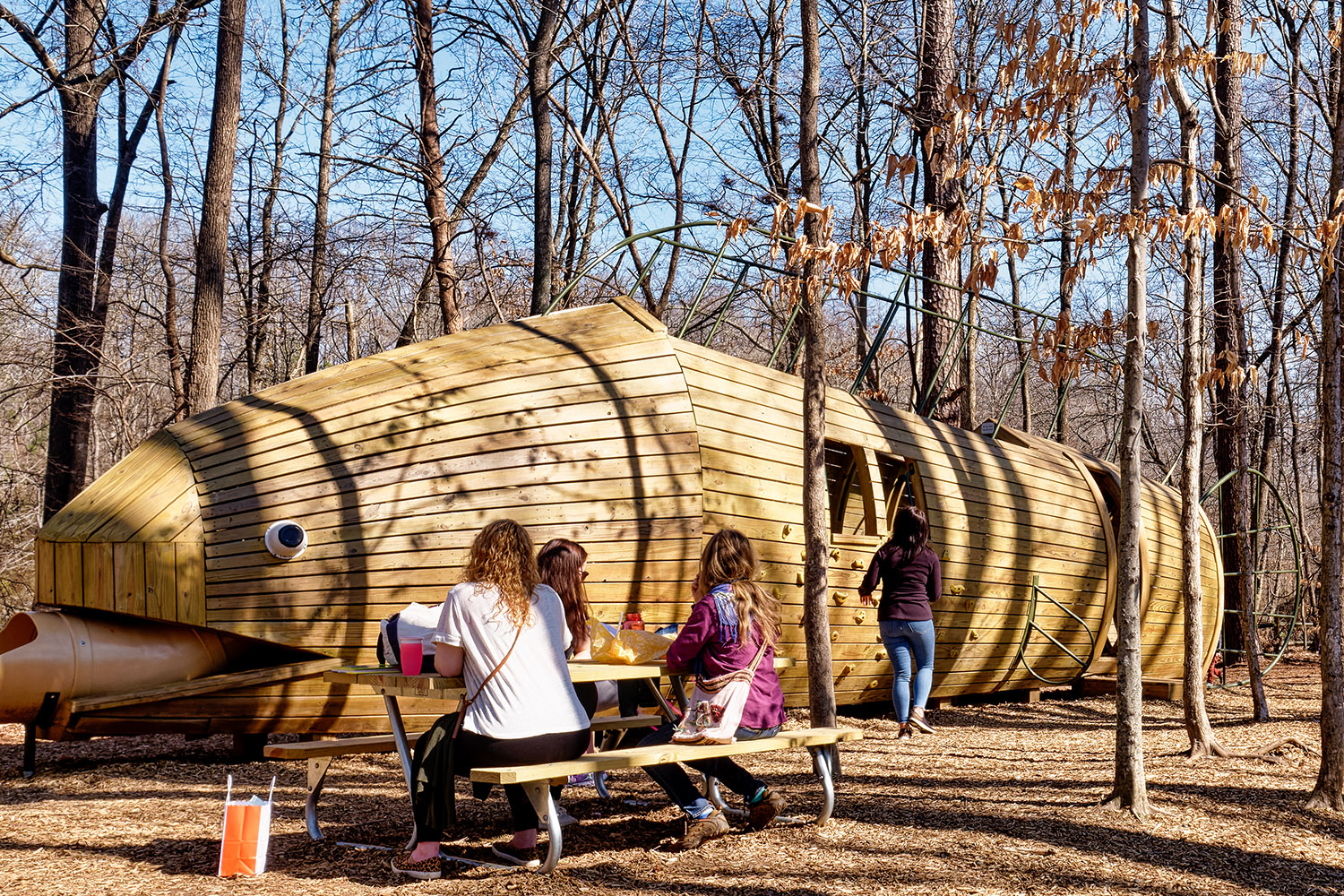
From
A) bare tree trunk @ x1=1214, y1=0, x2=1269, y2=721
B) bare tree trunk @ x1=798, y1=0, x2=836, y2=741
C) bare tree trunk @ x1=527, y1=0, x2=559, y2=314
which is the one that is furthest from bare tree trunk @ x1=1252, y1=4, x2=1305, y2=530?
bare tree trunk @ x1=527, y1=0, x2=559, y2=314

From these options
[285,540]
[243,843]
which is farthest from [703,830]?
[285,540]

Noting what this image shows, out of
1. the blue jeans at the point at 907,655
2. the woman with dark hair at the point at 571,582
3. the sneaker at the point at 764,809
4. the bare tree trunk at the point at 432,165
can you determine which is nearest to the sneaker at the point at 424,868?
the woman with dark hair at the point at 571,582

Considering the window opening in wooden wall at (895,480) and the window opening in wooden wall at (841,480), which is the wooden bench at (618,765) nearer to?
the window opening in wooden wall at (841,480)

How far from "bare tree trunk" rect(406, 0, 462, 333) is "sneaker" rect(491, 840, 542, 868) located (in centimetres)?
1053

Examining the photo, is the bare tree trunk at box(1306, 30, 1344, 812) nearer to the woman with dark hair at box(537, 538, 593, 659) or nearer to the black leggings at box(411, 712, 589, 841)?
the woman with dark hair at box(537, 538, 593, 659)

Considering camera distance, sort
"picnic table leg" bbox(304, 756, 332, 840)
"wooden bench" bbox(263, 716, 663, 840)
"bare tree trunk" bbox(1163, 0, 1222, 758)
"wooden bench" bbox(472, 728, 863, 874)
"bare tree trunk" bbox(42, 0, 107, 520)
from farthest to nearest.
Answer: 1. "bare tree trunk" bbox(42, 0, 107, 520)
2. "bare tree trunk" bbox(1163, 0, 1222, 758)
3. "picnic table leg" bbox(304, 756, 332, 840)
4. "wooden bench" bbox(263, 716, 663, 840)
5. "wooden bench" bbox(472, 728, 863, 874)

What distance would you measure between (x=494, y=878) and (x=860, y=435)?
5.19 metres

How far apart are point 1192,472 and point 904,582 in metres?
Result: 2.03

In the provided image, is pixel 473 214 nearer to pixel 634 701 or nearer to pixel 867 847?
pixel 634 701

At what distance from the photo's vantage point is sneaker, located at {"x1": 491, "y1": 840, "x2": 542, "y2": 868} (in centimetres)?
452

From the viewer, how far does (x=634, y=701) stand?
251 inches

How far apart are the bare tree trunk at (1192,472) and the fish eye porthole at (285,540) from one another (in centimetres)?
536

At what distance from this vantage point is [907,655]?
8125mm

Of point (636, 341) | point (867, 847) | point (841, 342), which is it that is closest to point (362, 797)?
point (867, 847)
